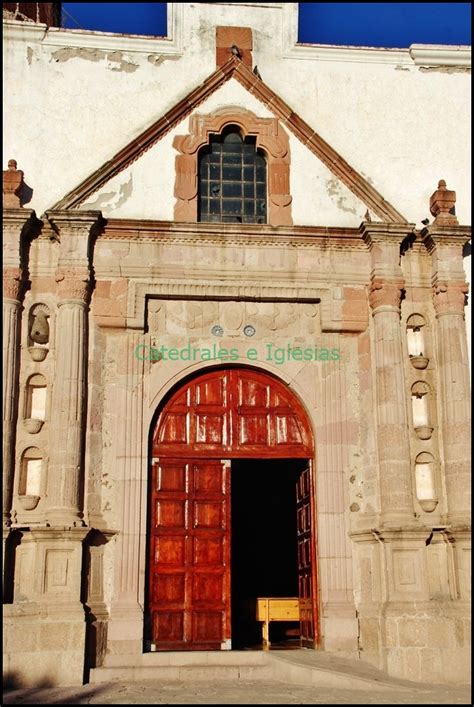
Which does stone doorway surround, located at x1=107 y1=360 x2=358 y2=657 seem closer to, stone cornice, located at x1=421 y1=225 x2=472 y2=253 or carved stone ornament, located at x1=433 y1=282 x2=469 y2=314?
carved stone ornament, located at x1=433 y1=282 x2=469 y2=314

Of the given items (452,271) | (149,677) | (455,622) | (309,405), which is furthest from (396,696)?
(452,271)

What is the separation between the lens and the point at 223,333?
1356 cm

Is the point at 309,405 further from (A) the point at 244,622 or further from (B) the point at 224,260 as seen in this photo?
(A) the point at 244,622

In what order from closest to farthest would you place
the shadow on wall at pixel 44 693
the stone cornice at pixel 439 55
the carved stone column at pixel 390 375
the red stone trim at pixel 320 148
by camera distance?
1. the shadow on wall at pixel 44 693
2. the carved stone column at pixel 390 375
3. the red stone trim at pixel 320 148
4. the stone cornice at pixel 439 55

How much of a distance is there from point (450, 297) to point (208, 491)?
4742mm

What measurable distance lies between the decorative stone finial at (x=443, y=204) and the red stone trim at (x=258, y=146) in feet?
7.60

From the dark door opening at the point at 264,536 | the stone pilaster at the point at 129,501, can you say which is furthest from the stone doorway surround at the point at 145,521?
the dark door opening at the point at 264,536

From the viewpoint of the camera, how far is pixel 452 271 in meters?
13.6

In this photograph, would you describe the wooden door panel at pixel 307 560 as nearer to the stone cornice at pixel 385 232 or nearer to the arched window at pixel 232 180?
the stone cornice at pixel 385 232

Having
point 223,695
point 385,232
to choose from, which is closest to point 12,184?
point 385,232

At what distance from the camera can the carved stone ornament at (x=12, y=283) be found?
12922mm

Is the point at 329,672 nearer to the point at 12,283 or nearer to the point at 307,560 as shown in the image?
the point at 307,560

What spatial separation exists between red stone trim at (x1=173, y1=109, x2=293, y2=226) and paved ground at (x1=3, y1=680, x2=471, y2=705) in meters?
6.84

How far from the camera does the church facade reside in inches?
477
